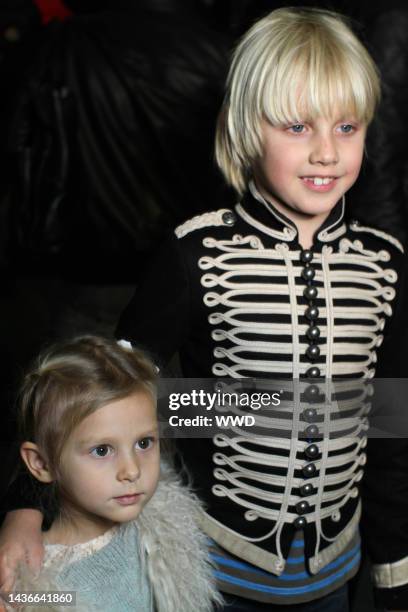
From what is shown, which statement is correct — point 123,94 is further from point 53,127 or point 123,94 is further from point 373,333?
point 373,333

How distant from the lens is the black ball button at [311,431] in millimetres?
1554

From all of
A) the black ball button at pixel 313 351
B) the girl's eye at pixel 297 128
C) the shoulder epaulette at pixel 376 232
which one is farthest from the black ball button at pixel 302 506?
the girl's eye at pixel 297 128

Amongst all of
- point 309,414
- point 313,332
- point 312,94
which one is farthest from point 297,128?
point 309,414

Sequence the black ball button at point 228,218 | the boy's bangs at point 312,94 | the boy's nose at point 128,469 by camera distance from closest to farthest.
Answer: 1. the boy's nose at point 128,469
2. the boy's bangs at point 312,94
3. the black ball button at point 228,218

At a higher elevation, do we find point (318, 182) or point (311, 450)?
point (318, 182)

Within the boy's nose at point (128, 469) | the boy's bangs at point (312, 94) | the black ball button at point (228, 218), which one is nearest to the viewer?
the boy's nose at point (128, 469)

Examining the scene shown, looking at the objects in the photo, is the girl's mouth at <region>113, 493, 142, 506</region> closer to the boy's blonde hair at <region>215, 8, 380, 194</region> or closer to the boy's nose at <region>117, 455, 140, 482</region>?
the boy's nose at <region>117, 455, 140, 482</region>

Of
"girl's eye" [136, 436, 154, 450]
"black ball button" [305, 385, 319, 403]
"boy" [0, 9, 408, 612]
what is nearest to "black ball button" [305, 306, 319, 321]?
"boy" [0, 9, 408, 612]

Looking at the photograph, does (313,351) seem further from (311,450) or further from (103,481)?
(103,481)

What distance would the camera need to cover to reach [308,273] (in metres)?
1.56

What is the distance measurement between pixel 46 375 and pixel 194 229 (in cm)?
35

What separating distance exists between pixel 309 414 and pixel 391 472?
0.22m

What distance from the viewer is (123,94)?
2.98 meters

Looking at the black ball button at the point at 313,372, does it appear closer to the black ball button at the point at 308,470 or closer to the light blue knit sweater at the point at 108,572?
the black ball button at the point at 308,470
